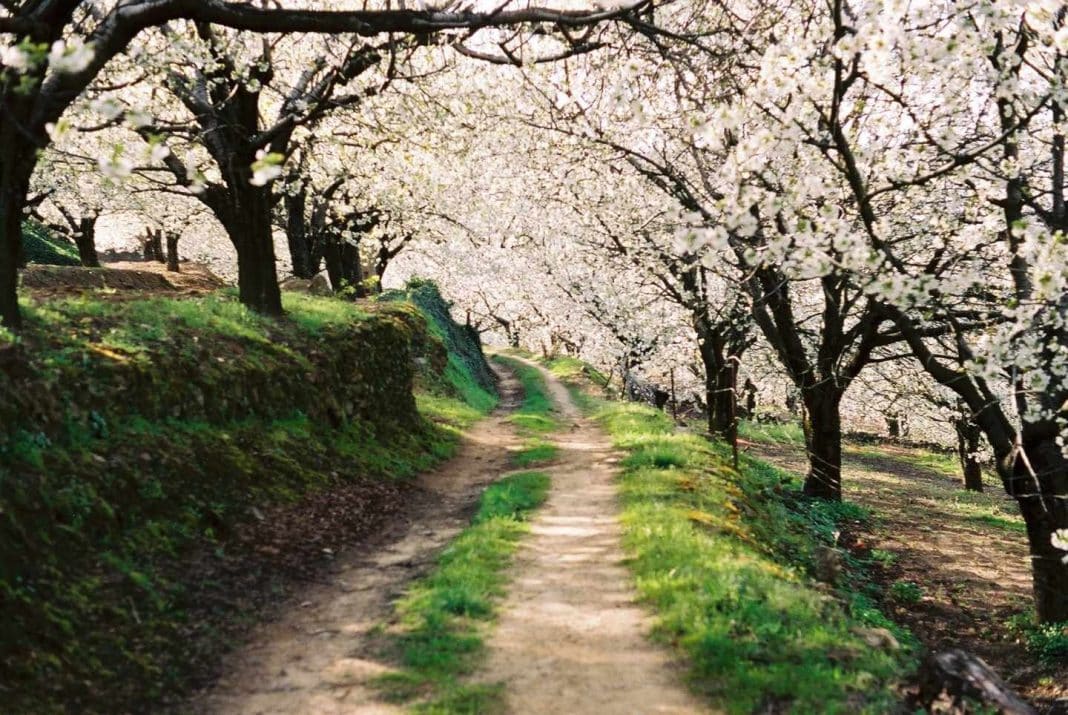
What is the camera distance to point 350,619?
8.11 meters

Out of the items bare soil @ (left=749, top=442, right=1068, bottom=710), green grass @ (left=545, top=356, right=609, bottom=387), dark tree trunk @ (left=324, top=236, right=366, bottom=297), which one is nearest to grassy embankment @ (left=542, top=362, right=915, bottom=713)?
bare soil @ (left=749, top=442, right=1068, bottom=710)

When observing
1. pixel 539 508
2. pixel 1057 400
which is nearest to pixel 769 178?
pixel 1057 400

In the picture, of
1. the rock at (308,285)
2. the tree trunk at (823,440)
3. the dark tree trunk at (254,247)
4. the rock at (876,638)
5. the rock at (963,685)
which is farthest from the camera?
the rock at (308,285)

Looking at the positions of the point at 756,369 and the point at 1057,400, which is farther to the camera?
the point at 756,369

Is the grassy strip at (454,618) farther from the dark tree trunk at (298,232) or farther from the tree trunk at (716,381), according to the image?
the tree trunk at (716,381)

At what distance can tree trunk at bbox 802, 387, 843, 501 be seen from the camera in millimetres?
19281

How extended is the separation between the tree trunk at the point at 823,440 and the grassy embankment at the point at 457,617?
31.4 ft

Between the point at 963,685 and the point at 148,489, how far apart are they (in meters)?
8.39

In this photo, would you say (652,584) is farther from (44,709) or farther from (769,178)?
(769,178)

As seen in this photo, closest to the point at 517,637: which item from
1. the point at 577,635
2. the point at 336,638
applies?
the point at 577,635

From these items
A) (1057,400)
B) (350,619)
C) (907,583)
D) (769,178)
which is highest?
(769,178)

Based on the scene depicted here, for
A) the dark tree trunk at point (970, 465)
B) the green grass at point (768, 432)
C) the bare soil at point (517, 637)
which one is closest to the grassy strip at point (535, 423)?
the bare soil at point (517, 637)

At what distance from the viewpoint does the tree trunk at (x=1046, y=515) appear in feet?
35.9

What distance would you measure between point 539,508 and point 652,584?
4448 millimetres
